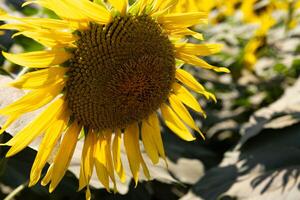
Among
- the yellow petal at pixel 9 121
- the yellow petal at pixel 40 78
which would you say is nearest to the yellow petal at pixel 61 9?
the yellow petal at pixel 40 78

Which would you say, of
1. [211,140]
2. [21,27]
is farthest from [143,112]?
[211,140]

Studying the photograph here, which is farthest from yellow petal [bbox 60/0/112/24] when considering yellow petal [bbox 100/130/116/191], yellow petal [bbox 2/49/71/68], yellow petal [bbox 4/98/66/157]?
yellow petal [bbox 100/130/116/191]

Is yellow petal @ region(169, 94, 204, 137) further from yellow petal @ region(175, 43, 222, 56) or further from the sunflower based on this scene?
yellow petal @ region(175, 43, 222, 56)

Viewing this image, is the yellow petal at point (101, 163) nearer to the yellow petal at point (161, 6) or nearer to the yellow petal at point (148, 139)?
→ the yellow petal at point (148, 139)

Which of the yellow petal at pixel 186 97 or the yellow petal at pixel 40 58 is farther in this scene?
the yellow petal at pixel 186 97

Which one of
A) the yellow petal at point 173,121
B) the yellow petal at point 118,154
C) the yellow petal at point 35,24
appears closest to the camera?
the yellow petal at point 35,24
